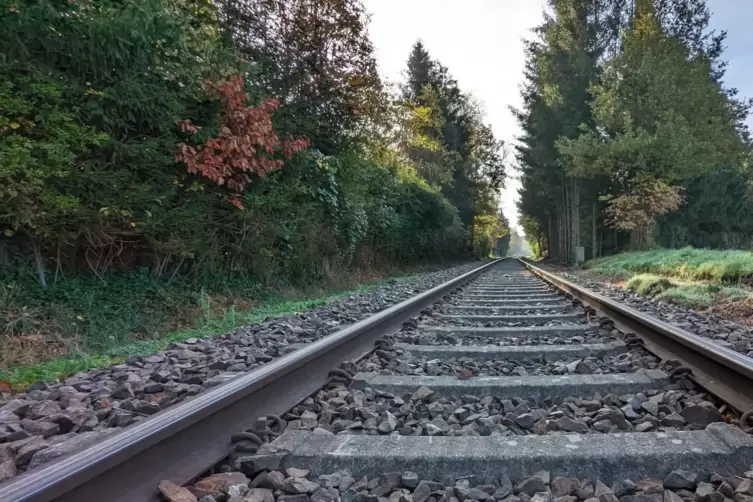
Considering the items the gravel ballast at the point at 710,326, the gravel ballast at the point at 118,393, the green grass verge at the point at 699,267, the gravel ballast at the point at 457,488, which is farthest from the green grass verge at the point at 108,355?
the green grass verge at the point at 699,267

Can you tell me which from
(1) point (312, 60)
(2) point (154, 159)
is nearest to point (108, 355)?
(2) point (154, 159)

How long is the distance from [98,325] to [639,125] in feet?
63.3

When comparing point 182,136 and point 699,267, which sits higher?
point 182,136

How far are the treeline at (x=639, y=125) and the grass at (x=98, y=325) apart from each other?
16174 mm


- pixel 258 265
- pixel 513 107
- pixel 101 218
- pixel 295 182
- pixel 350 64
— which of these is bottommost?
pixel 258 265

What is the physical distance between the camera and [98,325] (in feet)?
16.9

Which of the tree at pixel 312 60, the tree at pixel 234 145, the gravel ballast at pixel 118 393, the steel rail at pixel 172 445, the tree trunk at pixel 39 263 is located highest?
the tree at pixel 312 60

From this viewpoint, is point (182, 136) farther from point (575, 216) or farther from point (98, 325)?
point (575, 216)

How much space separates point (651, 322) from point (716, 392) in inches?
52.4

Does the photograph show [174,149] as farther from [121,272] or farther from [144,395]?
[144,395]

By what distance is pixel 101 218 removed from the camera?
16.9ft

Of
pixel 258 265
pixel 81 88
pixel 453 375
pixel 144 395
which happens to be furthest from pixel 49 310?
pixel 453 375

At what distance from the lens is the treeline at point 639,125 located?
18031 millimetres

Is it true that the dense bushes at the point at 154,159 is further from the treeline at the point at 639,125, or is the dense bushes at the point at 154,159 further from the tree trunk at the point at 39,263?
the treeline at the point at 639,125
